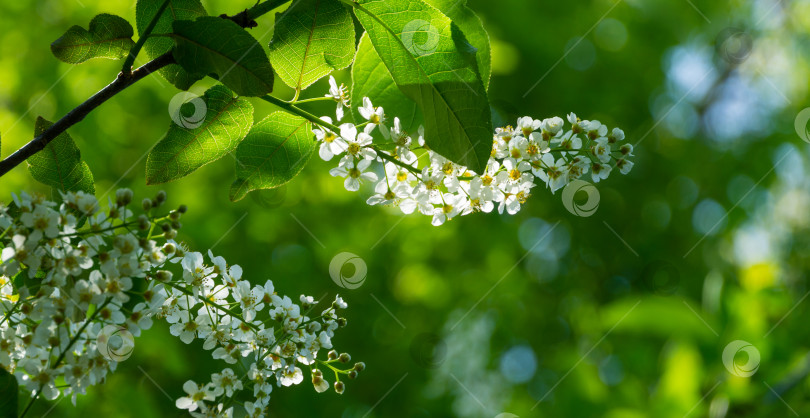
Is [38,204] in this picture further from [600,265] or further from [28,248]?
[600,265]

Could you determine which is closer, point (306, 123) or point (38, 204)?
point (38, 204)

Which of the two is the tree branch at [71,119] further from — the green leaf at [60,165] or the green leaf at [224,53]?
the green leaf at [60,165]

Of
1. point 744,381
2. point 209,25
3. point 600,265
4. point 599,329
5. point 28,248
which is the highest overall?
point 209,25

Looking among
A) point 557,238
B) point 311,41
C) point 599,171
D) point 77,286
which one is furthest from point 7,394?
point 557,238

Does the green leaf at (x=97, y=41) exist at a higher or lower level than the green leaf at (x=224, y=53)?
lower

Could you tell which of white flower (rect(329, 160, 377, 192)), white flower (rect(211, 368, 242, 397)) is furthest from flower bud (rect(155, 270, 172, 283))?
white flower (rect(329, 160, 377, 192))

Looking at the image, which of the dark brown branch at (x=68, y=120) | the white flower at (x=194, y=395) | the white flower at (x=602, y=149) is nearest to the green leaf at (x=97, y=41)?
the dark brown branch at (x=68, y=120)

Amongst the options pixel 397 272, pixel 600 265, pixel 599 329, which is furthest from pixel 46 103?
pixel 600 265
